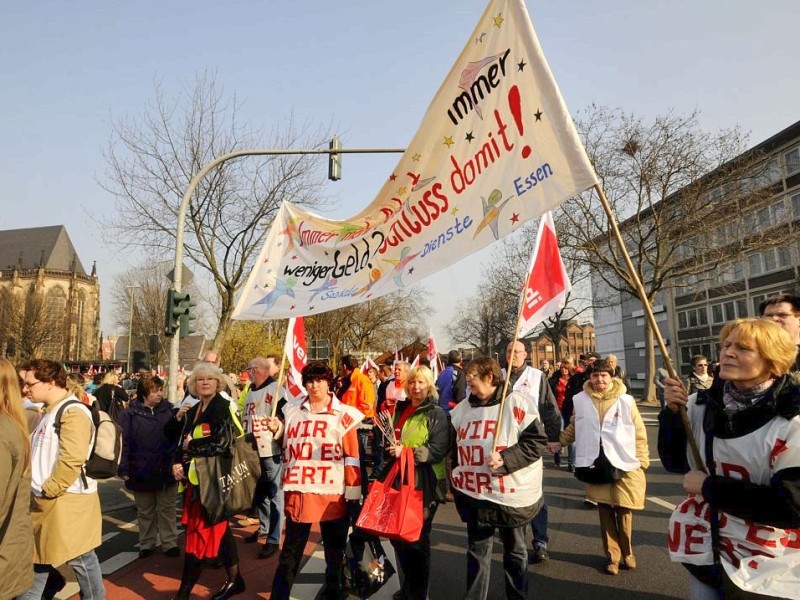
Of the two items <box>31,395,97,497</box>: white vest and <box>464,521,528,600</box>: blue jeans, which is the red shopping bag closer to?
<box>464,521,528,600</box>: blue jeans

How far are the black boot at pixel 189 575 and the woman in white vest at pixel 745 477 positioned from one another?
11.7 feet

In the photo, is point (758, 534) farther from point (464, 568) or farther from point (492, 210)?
point (464, 568)

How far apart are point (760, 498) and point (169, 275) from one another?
34.6 ft

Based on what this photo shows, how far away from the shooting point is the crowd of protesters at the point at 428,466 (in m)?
2.49

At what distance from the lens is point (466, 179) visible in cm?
382

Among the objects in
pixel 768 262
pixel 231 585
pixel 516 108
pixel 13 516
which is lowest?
pixel 231 585

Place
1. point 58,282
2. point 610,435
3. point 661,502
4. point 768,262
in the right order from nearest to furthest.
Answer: point 610,435, point 661,502, point 768,262, point 58,282

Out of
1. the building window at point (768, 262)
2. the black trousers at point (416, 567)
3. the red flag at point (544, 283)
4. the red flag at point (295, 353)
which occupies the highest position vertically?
the building window at point (768, 262)

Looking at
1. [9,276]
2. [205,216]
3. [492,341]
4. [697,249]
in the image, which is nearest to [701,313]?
[492,341]

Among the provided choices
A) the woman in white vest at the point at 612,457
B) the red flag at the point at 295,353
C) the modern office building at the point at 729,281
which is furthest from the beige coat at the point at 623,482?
the modern office building at the point at 729,281

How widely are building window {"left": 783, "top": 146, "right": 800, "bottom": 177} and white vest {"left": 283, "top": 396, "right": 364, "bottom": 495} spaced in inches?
1706

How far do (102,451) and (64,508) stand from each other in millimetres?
469

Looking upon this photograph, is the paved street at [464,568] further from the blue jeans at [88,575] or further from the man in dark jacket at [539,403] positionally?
the blue jeans at [88,575]

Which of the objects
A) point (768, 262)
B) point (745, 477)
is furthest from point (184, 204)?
point (768, 262)
